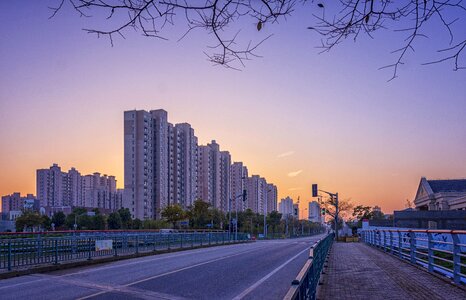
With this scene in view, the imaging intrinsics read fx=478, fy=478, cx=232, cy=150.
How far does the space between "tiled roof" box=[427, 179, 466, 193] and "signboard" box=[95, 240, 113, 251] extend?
50.9 m

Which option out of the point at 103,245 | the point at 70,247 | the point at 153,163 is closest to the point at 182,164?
the point at 153,163

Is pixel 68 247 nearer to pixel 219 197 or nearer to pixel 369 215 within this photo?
pixel 369 215

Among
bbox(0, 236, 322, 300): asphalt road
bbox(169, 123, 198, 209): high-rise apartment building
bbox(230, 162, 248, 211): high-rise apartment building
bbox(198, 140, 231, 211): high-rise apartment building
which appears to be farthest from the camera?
bbox(230, 162, 248, 211): high-rise apartment building

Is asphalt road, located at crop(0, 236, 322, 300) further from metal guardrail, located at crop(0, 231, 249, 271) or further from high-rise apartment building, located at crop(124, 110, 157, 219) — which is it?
high-rise apartment building, located at crop(124, 110, 157, 219)

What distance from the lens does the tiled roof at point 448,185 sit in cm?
6272

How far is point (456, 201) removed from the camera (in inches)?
2087

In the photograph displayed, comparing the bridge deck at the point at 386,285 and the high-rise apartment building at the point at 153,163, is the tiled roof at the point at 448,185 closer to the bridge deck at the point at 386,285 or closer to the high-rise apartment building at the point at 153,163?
the bridge deck at the point at 386,285

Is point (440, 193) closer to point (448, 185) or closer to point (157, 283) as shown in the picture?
point (448, 185)

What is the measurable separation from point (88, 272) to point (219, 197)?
142m

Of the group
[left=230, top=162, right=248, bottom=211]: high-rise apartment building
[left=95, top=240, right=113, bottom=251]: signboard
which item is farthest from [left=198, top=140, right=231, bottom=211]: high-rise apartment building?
[left=95, top=240, right=113, bottom=251]: signboard

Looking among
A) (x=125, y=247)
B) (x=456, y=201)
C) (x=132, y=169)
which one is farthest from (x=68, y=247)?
(x=132, y=169)

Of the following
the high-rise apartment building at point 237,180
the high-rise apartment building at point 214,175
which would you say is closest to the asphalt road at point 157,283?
the high-rise apartment building at point 214,175

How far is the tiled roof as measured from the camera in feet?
206

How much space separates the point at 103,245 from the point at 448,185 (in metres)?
53.7
